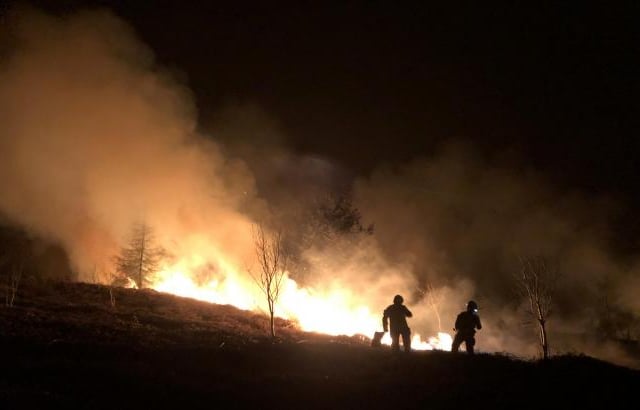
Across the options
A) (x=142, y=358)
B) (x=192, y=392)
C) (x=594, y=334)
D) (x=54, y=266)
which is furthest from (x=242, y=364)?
(x=54, y=266)

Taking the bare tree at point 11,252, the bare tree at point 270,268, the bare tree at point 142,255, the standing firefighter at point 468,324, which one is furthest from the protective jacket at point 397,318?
the bare tree at point 142,255

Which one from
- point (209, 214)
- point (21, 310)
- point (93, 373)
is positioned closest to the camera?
point (93, 373)

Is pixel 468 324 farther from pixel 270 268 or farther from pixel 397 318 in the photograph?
pixel 270 268

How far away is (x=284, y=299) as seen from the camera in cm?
3002

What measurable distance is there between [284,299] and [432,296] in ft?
53.3

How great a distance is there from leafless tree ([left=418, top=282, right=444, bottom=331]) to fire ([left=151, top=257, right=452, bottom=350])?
8893mm

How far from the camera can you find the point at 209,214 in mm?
34188

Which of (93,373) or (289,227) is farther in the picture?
(289,227)

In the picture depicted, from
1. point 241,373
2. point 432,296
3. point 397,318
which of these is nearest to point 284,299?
point 397,318

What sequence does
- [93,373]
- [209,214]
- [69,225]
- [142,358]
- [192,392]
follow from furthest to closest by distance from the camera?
[69,225] → [209,214] → [142,358] → [93,373] → [192,392]

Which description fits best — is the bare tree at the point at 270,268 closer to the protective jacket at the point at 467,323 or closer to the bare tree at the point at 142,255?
the protective jacket at the point at 467,323

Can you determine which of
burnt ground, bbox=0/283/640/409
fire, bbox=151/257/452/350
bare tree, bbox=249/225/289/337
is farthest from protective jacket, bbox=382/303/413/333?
fire, bbox=151/257/452/350

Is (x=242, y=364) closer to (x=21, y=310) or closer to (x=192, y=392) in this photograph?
(x=192, y=392)

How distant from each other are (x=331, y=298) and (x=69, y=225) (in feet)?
68.8
